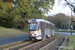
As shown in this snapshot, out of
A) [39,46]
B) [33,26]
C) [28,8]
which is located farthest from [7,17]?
[39,46]

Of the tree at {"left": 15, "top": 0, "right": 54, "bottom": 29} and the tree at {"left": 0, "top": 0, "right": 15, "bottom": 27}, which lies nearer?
the tree at {"left": 0, "top": 0, "right": 15, "bottom": 27}

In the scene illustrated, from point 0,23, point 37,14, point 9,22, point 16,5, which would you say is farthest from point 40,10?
point 0,23

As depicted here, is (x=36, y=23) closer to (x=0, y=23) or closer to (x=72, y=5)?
(x=72, y=5)

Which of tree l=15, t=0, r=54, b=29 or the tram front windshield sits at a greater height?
tree l=15, t=0, r=54, b=29

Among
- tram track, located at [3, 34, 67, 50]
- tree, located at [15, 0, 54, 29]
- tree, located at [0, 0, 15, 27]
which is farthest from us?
tree, located at [15, 0, 54, 29]

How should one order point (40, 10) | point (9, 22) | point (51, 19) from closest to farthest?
point (9, 22)
point (40, 10)
point (51, 19)

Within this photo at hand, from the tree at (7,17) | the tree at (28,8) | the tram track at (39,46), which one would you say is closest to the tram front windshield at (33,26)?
the tram track at (39,46)

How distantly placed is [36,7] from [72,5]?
80.0 feet

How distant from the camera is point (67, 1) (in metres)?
16.5

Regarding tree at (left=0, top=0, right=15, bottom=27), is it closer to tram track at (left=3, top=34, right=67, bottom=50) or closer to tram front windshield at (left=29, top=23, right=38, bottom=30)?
tram front windshield at (left=29, top=23, right=38, bottom=30)

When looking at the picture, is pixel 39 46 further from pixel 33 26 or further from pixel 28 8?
pixel 28 8

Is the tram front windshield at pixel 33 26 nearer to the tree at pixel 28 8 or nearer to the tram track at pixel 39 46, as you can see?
the tram track at pixel 39 46

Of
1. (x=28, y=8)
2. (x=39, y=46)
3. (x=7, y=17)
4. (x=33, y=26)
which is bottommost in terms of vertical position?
(x=39, y=46)

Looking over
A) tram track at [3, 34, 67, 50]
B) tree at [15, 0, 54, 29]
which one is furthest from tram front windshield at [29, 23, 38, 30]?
tree at [15, 0, 54, 29]
